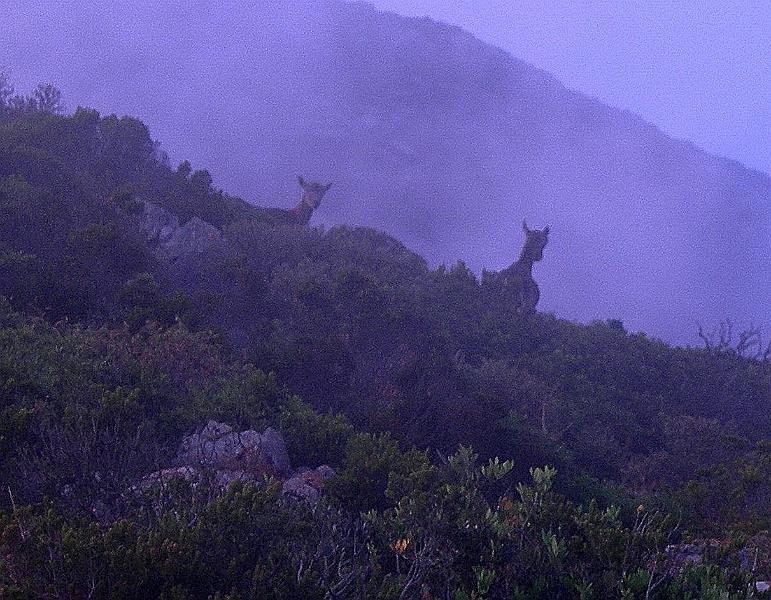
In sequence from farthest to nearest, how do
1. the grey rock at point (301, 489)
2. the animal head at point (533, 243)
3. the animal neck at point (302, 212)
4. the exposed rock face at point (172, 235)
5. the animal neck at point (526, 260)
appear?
1. the animal neck at point (302, 212)
2. the animal head at point (533, 243)
3. the animal neck at point (526, 260)
4. the exposed rock face at point (172, 235)
5. the grey rock at point (301, 489)

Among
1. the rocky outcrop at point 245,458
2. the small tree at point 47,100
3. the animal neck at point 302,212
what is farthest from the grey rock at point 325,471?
the small tree at point 47,100

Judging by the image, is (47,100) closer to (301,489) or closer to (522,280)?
(522,280)

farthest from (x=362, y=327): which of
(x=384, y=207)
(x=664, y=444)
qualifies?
(x=384, y=207)

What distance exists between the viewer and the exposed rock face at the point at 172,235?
39.9 ft

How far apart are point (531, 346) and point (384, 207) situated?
102ft

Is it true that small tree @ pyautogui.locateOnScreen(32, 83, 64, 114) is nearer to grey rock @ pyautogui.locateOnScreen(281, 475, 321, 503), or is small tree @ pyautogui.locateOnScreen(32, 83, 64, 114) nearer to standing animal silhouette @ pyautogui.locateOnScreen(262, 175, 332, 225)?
standing animal silhouette @ pyautogui.locateOnScreen(262, 175, 332, 225)

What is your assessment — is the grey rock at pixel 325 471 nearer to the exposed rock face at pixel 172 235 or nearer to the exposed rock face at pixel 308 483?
the exposed rock face at pixel 308 483

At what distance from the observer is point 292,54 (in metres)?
60.0

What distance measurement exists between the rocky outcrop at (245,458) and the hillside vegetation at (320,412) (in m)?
0.19

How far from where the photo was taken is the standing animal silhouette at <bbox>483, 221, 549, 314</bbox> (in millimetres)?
16766

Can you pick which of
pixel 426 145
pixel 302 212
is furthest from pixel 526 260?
pixel 426 145

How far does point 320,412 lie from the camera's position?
828cm

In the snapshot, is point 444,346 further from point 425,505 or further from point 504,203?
point 504,203

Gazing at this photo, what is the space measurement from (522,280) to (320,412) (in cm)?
962
